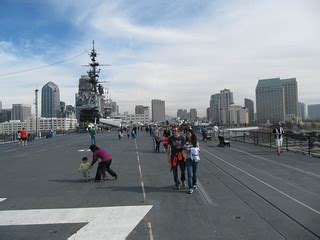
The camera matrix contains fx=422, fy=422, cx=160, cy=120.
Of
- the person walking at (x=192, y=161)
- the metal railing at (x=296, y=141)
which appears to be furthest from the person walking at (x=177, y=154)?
the metal railing at (x=296, y=141)

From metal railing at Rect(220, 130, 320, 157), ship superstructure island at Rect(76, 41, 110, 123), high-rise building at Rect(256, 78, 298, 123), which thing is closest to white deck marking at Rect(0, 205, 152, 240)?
metal railing at Rect(220, 130, 320, 157)

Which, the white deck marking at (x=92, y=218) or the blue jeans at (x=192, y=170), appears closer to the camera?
the white deck marking at (x=92, y=218)

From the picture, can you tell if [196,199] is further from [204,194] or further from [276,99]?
[276,99]

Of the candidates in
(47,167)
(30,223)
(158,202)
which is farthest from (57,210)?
(47,167)

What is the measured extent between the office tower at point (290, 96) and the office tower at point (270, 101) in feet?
15.0

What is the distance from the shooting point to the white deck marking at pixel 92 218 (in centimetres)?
738

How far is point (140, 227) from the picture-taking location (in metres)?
7.75

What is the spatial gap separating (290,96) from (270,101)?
461 inches

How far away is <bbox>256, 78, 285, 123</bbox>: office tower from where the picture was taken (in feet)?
439

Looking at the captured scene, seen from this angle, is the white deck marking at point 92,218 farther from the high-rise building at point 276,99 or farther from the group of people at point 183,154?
the high-rise building at point 276,99

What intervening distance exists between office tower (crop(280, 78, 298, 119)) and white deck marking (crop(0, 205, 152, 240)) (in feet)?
452

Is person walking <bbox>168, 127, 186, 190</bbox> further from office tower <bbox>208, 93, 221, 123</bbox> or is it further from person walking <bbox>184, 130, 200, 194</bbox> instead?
office tower <bbox>208, 93, 221, 123</bbox>

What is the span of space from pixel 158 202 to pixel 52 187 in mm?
4106

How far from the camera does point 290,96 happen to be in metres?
143
